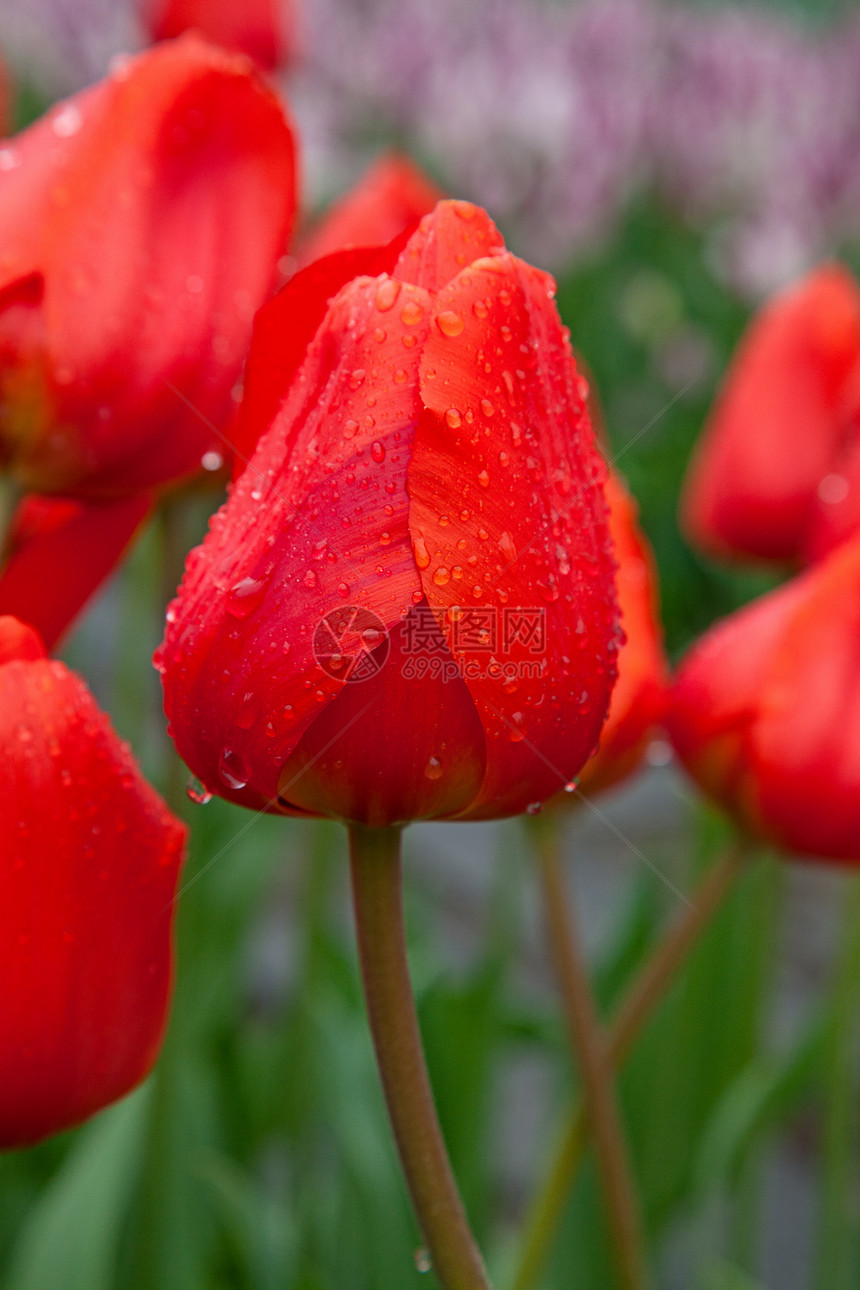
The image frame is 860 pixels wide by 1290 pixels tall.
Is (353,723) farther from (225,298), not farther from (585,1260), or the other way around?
(585,1260)

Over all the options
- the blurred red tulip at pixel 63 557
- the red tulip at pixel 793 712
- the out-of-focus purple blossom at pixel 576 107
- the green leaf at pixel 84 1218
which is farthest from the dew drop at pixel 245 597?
the out-of-focus purple blossom at pixel 576 107

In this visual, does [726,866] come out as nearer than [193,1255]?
Yes

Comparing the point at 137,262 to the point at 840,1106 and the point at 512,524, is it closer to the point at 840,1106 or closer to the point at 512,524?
the point at 512,524

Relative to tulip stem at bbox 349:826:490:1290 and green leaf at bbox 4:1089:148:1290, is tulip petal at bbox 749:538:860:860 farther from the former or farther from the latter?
green leaf at bbox 4:1089:148:1290

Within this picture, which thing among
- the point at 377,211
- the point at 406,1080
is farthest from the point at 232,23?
the point at 406,1080

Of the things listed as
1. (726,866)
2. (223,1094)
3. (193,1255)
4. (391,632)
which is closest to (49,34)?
(223,1094)

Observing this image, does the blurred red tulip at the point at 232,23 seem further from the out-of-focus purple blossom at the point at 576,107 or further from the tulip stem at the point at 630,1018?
the out-of-focus purple blossom at the point at 576,107

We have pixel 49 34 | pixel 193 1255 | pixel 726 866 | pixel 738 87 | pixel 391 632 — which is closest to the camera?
pixel 391 632

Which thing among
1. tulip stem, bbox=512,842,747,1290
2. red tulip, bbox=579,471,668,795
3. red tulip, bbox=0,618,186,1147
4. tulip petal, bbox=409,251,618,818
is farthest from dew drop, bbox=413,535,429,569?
tulip stem, bbox=512,842,747,1290
